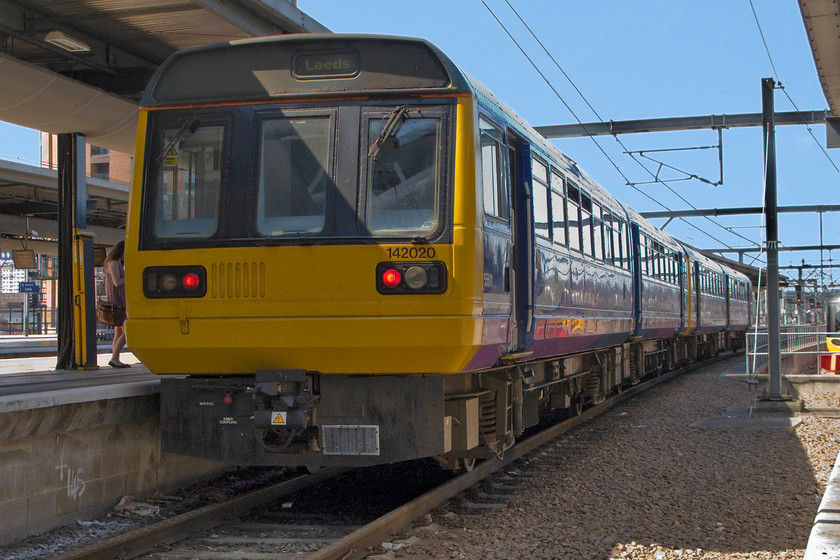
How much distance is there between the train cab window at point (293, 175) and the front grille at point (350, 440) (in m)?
1.29

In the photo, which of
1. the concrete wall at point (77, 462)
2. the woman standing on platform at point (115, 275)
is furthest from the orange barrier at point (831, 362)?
the concrete wall at point (77, 462)

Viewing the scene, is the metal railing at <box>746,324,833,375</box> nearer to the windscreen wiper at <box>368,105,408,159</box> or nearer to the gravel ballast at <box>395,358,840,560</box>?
the gravel ballast at <box>395,358,840,560</box>

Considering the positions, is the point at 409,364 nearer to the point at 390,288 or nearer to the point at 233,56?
the point at 390,288

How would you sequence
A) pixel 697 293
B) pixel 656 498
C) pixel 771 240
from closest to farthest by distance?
pixel 656 498
pixel 771 240
pixel 697 293

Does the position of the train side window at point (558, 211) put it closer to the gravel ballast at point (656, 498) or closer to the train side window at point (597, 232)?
the train side window at point (597, 232)

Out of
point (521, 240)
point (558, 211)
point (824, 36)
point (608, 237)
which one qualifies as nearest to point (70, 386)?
point (521, 240)

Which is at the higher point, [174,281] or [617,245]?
[617,245]

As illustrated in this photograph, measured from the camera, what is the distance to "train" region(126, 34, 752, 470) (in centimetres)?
578

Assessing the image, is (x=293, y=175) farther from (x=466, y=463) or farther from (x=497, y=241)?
(x=466, y=463)

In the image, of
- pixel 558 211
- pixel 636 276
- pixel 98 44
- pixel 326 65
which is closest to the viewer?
pixel 326 65

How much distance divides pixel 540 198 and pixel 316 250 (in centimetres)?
276

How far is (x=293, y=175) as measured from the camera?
6070mm

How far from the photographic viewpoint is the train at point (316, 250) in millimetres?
5781

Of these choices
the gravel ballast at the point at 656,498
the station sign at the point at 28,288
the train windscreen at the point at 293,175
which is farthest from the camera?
the station sign at the point at 28,288
